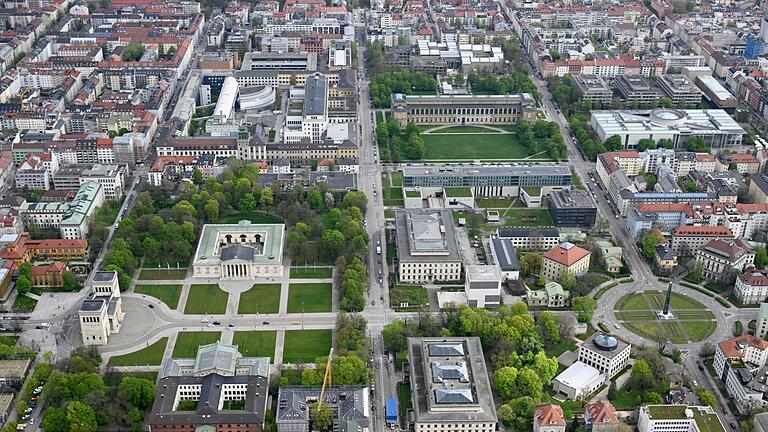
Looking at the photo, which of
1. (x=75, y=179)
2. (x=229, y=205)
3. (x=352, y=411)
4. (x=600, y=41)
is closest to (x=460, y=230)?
(x=229, y=205)

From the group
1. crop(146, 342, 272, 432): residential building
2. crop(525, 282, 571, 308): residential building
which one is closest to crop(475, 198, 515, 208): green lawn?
crop(525, 282, 571, 308): residential building

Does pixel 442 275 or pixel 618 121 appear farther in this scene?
pixel 618 121

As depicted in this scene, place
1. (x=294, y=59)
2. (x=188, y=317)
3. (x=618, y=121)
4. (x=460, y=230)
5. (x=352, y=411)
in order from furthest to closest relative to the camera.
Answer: (x=294, y=59) → (x=618, y=121) → (x=460, y=230) → (x=188, y=317) → (x=352, y=411)

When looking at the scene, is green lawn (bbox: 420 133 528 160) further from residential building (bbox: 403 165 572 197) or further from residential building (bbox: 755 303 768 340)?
residential building (bbox: 755 303 768 340)

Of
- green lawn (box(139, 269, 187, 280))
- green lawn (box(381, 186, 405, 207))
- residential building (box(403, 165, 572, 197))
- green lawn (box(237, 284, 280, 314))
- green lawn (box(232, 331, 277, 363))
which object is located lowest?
green lawn (box(232, 331, 277, 363))

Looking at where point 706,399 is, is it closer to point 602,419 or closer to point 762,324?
point 602,419

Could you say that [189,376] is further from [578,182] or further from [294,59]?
[294,59]

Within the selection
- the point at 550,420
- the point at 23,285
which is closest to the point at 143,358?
the point at 23,285
